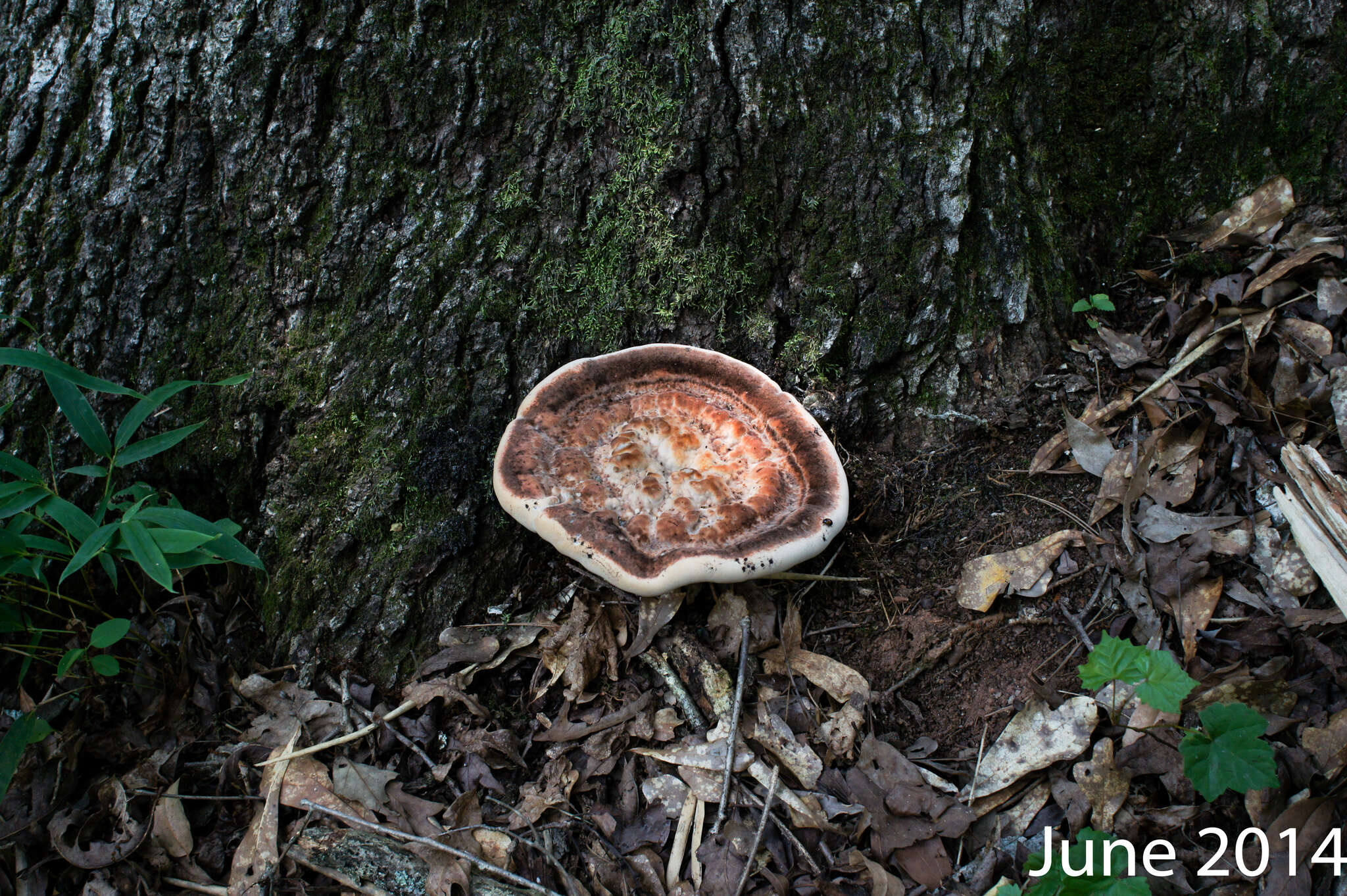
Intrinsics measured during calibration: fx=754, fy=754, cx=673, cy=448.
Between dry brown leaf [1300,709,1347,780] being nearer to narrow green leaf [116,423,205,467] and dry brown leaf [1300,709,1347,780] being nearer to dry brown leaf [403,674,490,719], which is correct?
dry brown leaf [403,674,490,719]

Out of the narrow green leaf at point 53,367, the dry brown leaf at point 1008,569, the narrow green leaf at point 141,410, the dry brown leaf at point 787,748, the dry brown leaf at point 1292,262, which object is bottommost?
the dry brown leaf at point 787,748

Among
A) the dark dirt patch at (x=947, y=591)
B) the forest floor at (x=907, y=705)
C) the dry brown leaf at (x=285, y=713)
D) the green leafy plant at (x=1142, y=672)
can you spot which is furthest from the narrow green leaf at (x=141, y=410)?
the green leafy plant at (x=1142, y=672)

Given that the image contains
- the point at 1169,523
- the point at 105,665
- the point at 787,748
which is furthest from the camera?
the point at 1169,523

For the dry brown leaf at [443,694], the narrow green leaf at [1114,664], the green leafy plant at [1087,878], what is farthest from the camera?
the dry brown leaf at [443,694]

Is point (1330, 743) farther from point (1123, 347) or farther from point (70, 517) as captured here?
point (70, 517)

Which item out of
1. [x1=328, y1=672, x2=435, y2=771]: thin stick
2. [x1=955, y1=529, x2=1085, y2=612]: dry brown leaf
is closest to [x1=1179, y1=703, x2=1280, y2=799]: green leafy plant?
[x1=955, y1=529, x2=1085, y2=612]: dry brown leaf

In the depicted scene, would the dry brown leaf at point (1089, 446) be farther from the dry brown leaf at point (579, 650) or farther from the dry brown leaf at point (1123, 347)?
the dry brown leaf at point (579, 650)

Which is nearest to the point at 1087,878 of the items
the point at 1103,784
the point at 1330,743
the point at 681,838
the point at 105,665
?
the point at 1103,784
